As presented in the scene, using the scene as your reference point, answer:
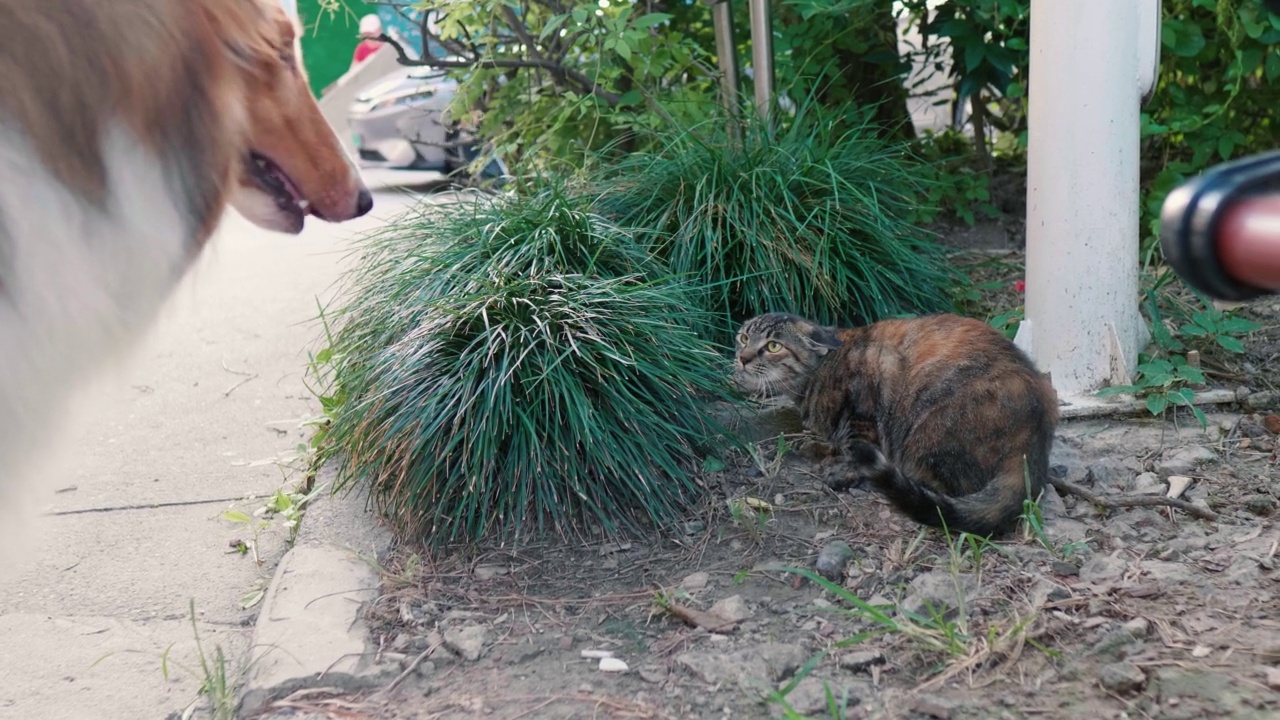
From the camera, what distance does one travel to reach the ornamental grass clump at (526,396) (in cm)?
314

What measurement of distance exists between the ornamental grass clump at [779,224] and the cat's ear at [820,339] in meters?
0.40

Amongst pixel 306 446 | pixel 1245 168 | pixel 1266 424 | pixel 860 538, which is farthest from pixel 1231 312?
pixel 306 446

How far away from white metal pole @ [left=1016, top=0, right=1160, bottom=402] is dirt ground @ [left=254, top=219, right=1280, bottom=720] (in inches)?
12.4

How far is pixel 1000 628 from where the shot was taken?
2.47 metres

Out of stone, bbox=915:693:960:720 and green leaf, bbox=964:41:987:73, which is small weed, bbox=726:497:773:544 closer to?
stone, bbox=915:693:960:720

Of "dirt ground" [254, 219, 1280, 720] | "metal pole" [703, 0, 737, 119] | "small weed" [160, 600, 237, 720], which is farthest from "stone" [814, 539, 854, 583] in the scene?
"metal pole" [703, 0, 737, 119]

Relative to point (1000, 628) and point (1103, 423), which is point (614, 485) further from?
point (1103, 423)

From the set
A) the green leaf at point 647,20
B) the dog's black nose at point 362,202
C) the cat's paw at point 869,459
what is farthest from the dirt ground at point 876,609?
the green leaf at point 647,20

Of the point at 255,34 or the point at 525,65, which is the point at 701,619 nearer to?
the point at 255,34

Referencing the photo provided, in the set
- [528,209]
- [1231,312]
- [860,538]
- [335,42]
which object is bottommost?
[860,538]

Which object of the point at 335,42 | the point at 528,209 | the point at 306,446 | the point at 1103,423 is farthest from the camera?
the point at 335,42

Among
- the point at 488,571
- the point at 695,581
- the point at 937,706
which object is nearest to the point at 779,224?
the point at 695,581

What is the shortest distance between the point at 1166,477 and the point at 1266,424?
537mm

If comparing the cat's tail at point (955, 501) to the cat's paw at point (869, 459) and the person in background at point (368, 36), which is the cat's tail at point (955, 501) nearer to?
the cat's paw at point (869, 459)
